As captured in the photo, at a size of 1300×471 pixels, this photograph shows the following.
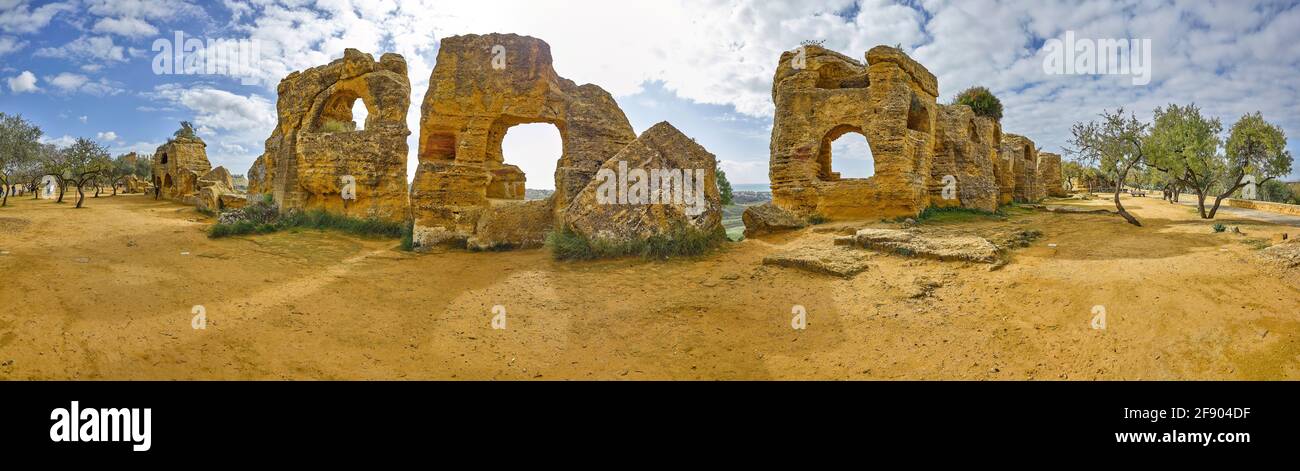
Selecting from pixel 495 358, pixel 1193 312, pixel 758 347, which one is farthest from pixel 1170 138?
pixel 495 358

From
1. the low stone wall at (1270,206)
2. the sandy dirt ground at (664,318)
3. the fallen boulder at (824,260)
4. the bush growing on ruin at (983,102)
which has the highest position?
the bush growing on ruin at (983,102)

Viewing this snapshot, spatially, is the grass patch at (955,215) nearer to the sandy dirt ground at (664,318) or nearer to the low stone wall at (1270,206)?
the sandy dirt ground at (664,318)

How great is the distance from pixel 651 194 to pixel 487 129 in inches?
191

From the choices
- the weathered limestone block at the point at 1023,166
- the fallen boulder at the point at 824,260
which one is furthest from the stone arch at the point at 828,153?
the weathered limestone block at the point at 1023,166

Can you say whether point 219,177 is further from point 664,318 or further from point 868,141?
point 868,141

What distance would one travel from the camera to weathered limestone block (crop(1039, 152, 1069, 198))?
3025 centimetres

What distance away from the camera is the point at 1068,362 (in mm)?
4625

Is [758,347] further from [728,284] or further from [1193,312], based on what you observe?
[1193,312]

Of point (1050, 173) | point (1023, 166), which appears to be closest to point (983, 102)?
point (1023, 166)

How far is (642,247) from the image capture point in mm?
9086

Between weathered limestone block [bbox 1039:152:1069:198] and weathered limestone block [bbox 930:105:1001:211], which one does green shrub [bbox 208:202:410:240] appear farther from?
weathered limestone block [bbox 1039:152:1069:198]

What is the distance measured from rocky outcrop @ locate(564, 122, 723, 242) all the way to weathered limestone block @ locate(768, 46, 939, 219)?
17.8 feet

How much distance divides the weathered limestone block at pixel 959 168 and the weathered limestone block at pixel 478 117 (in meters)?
10.7

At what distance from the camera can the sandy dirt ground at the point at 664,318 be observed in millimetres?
4727
